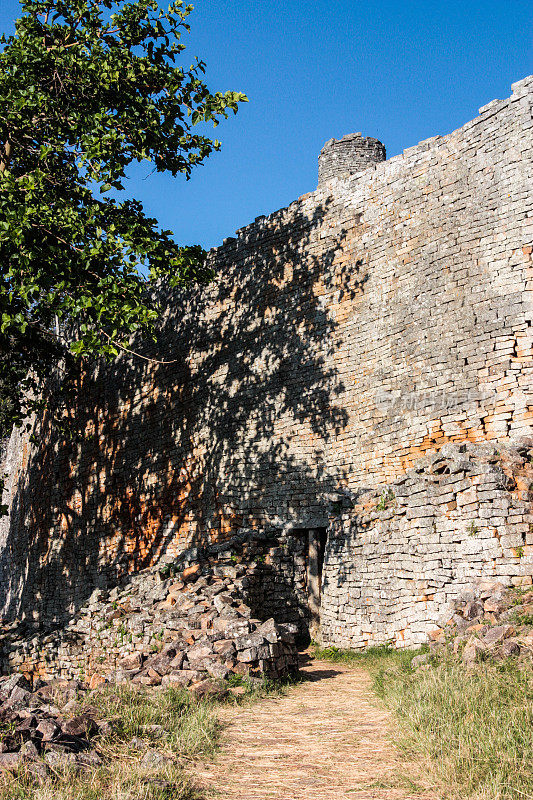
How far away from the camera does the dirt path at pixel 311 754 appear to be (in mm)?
4641

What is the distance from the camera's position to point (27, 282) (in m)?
8.60

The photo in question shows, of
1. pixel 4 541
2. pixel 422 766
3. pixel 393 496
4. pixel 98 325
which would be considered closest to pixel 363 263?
pixel 393 496

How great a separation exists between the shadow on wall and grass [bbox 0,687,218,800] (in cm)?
603

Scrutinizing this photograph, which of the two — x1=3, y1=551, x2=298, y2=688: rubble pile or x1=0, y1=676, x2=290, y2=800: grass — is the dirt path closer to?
x1=0, y1=676, x2=290, y2=800: grass

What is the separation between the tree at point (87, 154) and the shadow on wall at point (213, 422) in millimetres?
3169

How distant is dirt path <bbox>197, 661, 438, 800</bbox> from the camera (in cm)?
464

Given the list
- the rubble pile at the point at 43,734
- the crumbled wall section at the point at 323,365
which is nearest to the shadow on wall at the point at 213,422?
the crumbled wall section at the point at 323,365

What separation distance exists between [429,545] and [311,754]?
4.12m

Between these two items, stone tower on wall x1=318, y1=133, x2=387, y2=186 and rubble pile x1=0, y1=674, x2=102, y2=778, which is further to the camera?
stone tower on wall x1=318, y1=133, x2=387, y2=186

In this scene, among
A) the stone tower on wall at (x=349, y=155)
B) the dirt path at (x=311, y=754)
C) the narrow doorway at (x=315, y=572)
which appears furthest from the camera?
the stone tower on wall at (x=349, y=155)

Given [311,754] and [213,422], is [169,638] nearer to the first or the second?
[311,754]

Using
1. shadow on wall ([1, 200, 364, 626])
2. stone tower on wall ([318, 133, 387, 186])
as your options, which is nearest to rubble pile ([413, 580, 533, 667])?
shadow on wall ([1, 200, 364, 626])

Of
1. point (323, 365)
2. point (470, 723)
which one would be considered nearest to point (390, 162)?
point (323, 365)

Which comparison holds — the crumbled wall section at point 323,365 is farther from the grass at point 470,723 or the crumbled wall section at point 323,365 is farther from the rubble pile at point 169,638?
the grass at point 470,723
